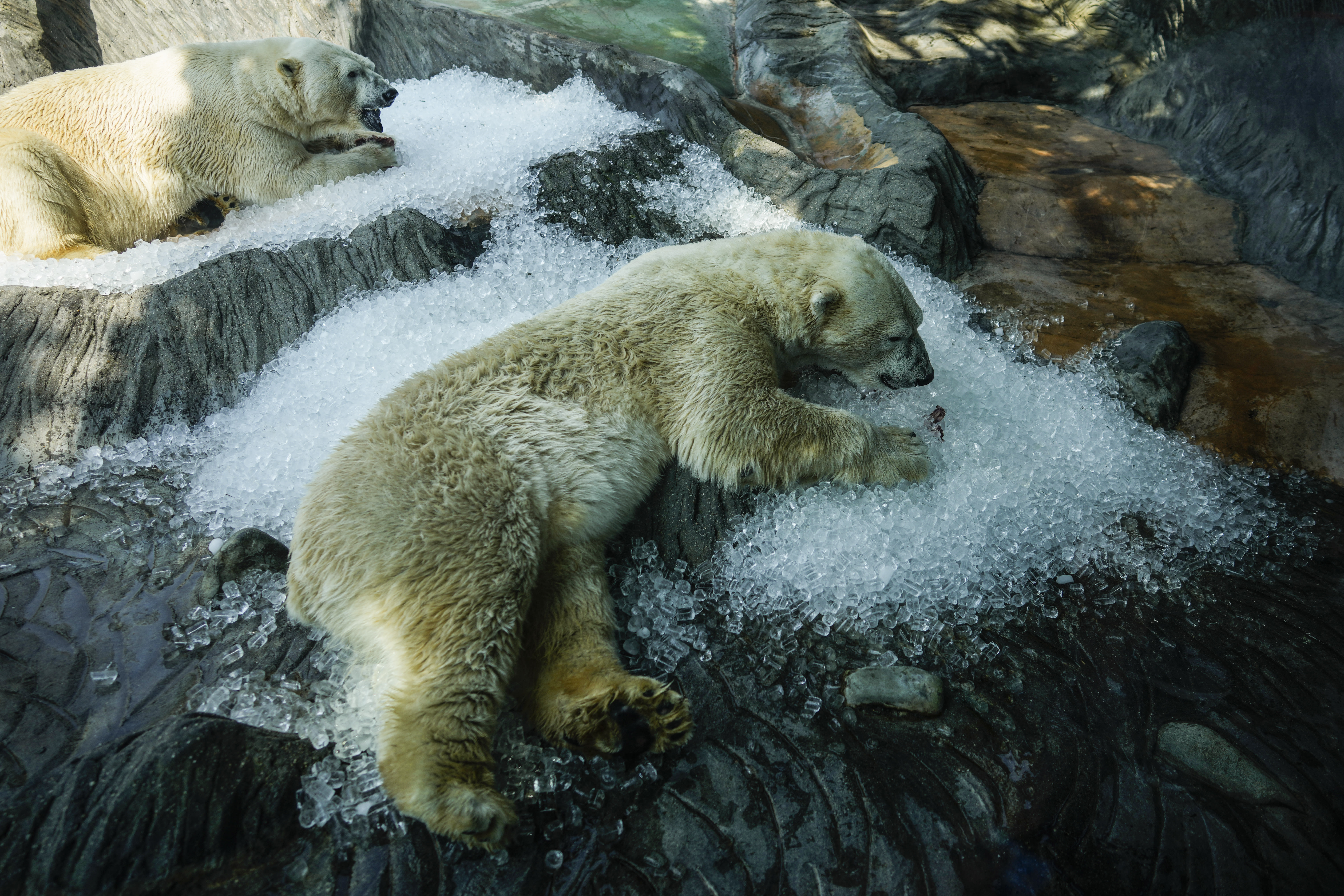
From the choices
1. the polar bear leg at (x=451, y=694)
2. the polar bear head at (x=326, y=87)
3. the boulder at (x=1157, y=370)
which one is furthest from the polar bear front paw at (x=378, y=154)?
the boulder at (x=1157, y=370)

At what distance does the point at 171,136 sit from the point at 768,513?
4.80 meters

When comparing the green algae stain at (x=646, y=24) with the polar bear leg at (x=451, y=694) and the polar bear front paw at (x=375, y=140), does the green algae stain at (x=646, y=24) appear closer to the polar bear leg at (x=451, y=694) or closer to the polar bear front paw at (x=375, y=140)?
the polar bear front paw at (x=375, y=140)

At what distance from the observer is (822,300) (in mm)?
3041

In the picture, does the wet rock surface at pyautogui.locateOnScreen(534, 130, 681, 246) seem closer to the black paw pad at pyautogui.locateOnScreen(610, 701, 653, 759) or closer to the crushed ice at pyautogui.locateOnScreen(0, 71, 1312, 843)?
the crushed ice at pyautogui.locateOnScreen(0, 71, 1312, 843)

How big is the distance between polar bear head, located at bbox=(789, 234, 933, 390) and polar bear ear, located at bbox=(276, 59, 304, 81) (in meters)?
4.04

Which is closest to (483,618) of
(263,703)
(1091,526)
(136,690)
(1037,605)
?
(263,703)

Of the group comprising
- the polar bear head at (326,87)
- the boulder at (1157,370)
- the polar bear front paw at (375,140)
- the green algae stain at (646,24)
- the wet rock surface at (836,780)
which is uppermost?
the green algae stain at (646,24)

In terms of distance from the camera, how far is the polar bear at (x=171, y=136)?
4160 mm

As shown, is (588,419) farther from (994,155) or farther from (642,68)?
(994,155)

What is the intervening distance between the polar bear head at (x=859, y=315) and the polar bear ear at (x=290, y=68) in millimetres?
4041

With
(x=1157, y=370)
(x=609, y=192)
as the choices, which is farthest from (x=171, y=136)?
(x=1157, y=370)

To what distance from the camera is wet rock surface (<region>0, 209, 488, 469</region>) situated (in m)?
3.53

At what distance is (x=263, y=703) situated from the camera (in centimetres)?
229

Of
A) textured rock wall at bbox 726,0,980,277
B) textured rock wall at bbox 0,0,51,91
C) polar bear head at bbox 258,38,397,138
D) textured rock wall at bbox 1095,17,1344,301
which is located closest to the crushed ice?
textured rock wall at bbox 726,0,980,277
